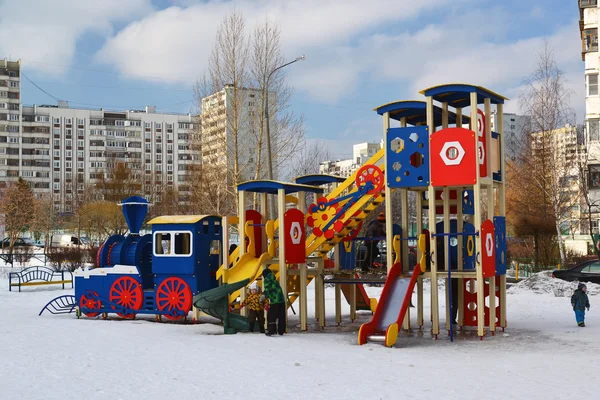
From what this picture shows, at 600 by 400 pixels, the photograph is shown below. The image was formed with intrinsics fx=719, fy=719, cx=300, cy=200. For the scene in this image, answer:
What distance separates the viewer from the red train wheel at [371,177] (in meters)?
15.9

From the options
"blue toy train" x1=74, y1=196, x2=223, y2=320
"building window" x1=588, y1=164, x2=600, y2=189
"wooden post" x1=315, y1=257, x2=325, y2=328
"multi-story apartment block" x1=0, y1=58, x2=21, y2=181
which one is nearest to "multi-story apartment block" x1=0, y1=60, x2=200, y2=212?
"multi-story apartment block" x1=0, y1=58, x2=21, y2=181

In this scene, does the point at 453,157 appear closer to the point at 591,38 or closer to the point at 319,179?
the point at 319,179

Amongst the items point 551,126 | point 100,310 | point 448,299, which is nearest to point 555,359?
point 448,299

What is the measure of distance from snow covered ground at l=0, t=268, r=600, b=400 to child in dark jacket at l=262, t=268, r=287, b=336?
0.91 ft

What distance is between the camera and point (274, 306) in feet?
48.9

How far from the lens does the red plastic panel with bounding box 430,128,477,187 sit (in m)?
14.1

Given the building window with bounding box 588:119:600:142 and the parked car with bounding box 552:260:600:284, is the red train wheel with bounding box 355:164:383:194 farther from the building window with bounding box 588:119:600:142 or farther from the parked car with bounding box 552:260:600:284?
the building window with bounding box 588:119:600:142

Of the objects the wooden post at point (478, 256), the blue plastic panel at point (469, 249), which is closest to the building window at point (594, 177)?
the blue plastic panel at point (469, 249)

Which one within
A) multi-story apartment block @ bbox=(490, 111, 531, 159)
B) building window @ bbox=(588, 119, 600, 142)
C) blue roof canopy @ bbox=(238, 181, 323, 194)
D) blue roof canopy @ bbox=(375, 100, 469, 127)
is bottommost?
→ blue roof canopy @ bbox=(238, 181, 323, 194)

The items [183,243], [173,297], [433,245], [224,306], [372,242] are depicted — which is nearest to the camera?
[433,245]

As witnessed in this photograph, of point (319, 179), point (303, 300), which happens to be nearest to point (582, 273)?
point (319, 179)

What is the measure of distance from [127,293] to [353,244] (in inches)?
230

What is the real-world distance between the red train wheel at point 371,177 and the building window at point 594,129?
945 inches

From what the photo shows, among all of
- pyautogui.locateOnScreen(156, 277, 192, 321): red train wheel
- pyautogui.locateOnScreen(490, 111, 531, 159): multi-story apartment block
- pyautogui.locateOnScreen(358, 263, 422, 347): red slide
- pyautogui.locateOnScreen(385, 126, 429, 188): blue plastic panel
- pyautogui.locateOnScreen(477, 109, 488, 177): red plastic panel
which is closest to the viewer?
pyautogui.locateOnScreen(358, 263, 422, 347): red slide
